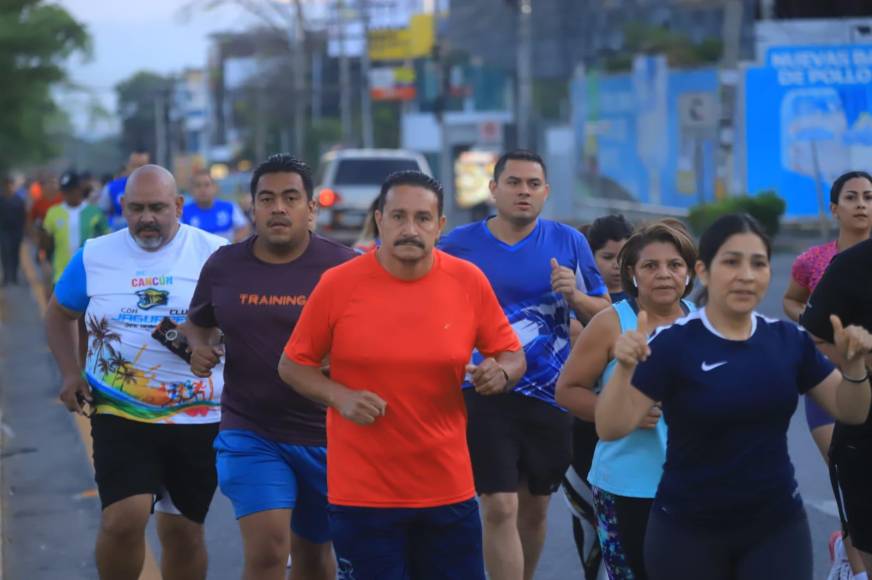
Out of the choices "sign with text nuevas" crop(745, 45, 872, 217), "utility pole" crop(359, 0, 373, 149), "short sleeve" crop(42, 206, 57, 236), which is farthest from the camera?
"utility pole" crop(359, 0, 373, 149)

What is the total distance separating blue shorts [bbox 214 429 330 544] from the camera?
6.00 m

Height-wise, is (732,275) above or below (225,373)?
above

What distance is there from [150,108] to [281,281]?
14844cm

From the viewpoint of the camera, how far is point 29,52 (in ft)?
117

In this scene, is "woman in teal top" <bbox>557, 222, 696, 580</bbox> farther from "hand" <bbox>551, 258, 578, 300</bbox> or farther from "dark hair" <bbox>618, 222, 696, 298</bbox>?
"hand" <bbox>551, 258, 578, 300</bbox>

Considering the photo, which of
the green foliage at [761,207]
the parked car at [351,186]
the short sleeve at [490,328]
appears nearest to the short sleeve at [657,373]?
the short sleeve at [490,328]

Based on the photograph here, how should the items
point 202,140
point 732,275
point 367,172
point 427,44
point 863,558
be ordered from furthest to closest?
point 202,140, point 427,44, point 367,172, point 863,558, point 732,275

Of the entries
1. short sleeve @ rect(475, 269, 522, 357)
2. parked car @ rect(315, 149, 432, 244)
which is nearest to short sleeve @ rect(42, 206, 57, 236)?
parked car @ rect(315, 149, 432, 244)

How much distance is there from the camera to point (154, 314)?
664 cm

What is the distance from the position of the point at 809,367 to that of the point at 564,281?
214 centimetres

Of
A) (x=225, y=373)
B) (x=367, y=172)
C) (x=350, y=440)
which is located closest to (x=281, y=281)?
(x=225, y=373)

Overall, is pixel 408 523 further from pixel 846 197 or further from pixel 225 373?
pixel 846 197

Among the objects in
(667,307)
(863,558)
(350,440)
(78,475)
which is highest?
(667,307)

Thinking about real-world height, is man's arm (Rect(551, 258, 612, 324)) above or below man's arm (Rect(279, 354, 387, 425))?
above
